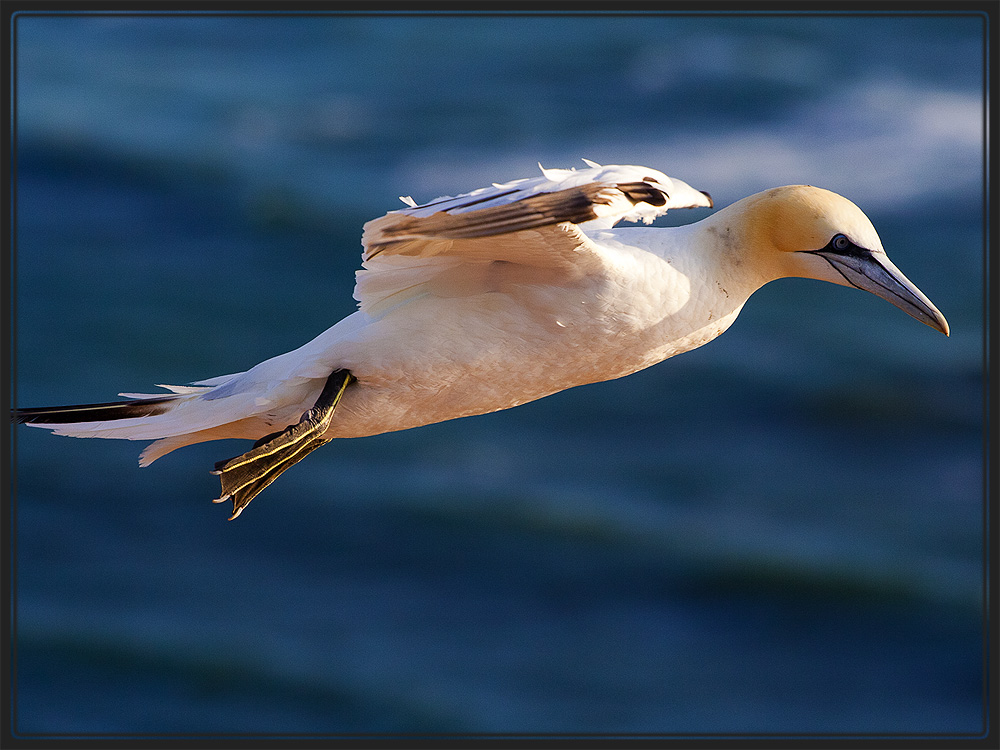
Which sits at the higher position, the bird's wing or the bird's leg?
the bird's wing

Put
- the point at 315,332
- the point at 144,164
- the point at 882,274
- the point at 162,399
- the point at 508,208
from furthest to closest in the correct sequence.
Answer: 1. the point at 144,164
2. the point at 315,332
3. the point at 162,399
4. the point at 882,274
5. the point at 508,208

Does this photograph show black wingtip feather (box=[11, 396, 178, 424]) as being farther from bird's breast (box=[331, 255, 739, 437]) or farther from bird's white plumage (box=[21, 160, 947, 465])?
bird's breast (box=[331, 255, 739, 437])

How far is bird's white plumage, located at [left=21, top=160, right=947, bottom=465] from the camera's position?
3.48 m

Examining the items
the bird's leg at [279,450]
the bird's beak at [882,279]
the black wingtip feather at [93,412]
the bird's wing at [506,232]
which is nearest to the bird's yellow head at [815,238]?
the bird's beak at [882,279]

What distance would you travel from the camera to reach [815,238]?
148 inches

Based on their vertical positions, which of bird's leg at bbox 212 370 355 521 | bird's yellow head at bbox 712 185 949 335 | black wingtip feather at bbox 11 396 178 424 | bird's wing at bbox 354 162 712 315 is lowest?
bird's leg at bbox 212 370 355 521

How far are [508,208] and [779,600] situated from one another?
1391 cm

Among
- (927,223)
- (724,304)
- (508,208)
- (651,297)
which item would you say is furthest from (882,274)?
(927,223)

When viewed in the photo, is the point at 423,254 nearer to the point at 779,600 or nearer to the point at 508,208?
the point at 508,208

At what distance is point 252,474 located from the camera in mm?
3832

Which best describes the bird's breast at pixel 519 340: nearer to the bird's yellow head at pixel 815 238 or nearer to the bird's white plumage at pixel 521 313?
the bird's white plumage at pixel 521 313

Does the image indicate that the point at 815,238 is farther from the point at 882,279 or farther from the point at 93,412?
the point at 93,412

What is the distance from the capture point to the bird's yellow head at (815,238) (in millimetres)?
3736

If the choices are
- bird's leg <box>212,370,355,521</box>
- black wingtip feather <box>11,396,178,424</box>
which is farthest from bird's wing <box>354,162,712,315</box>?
black wingtip feather <box>11,396,178,424</box>
